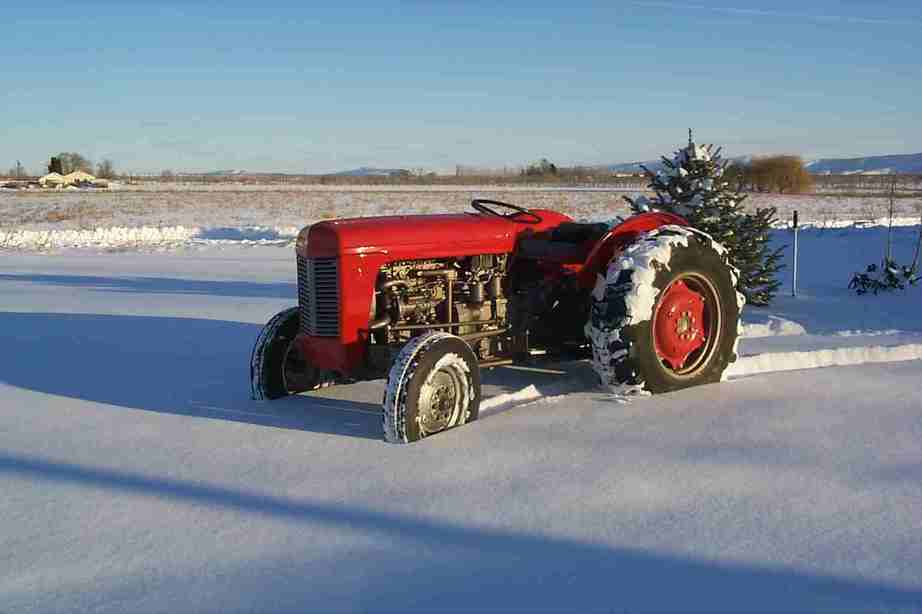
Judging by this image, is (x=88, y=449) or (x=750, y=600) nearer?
(x=750, y=600)

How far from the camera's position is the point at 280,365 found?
222 inches

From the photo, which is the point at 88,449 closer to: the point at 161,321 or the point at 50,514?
the point at 50,514

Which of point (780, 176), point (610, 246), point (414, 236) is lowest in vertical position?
point (610, 246)

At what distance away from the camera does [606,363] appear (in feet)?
16.7

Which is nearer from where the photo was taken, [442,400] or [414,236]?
[442,400]

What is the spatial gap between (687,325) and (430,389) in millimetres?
1981

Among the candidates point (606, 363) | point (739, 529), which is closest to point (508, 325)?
point (606, 363)

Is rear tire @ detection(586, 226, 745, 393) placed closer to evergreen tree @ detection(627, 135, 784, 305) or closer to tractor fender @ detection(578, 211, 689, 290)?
tractor fender @ detection(578, 211, 689, 290)

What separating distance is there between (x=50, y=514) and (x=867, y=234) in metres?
16.2

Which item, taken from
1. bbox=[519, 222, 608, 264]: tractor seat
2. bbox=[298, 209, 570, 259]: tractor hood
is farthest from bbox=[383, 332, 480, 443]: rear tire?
bbox=[519, 222, 608, 264]: tractor seat

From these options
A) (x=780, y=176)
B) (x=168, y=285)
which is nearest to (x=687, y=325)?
(x=168, y=285)

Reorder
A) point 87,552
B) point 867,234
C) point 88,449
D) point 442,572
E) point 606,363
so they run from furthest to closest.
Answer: point 867,234 → point 606,363 → point 88,449 → point 87,552 → point 442,572

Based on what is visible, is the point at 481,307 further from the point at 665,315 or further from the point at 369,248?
the point at 665,315

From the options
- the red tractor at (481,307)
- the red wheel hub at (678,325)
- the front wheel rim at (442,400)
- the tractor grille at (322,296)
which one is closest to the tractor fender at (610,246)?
the red tractor at (481,307)
